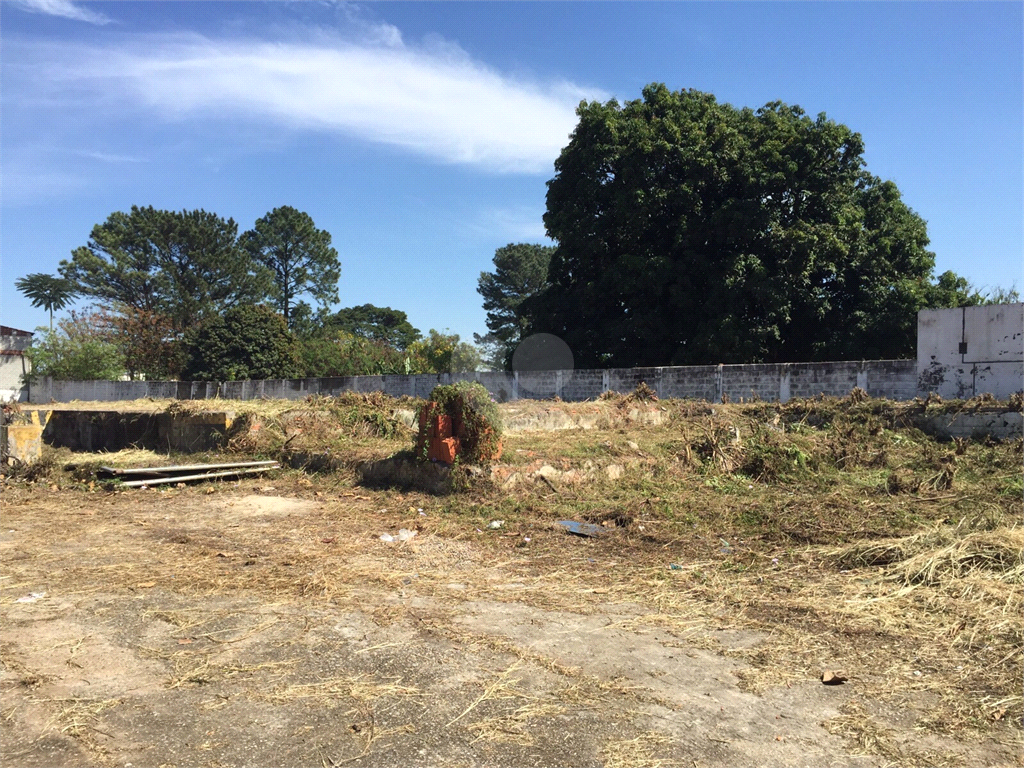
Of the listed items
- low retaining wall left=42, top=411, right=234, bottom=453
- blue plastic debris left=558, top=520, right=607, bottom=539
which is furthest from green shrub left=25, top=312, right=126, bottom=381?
blue plastic debris left=558, top=520, right=607, bottom=539

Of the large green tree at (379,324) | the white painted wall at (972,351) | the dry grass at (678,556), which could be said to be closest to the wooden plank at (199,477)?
the dry grass at (678,556)

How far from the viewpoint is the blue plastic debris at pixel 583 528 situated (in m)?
6.60

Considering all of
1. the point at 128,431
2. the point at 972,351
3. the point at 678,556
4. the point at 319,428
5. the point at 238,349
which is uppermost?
the point at 238,349

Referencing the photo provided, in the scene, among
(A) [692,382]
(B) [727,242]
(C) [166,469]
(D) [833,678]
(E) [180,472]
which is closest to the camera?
(D) [833,678]

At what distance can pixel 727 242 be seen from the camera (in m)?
20.7

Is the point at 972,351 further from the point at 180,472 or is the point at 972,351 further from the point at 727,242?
the point at 180,472

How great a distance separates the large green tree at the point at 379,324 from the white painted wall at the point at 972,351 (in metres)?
47.9

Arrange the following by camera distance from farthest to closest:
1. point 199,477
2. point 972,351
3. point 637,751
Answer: point 972,351, point 199,477, point 637,751

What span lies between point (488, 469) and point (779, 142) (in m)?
16.9

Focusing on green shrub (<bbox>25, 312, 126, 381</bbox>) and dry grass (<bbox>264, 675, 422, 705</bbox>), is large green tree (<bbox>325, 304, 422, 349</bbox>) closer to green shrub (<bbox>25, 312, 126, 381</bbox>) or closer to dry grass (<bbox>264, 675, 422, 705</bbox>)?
green shrub (<bbox>25, 312, 126, 381</bbox>)

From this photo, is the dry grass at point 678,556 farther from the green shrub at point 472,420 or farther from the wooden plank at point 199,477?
the green shrub at point 472,420

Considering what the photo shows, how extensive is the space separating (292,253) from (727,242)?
132 ft

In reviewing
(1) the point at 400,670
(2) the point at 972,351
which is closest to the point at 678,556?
(1) the point at 400,670

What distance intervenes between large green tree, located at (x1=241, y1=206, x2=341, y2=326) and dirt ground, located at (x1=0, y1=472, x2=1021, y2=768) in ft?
160
